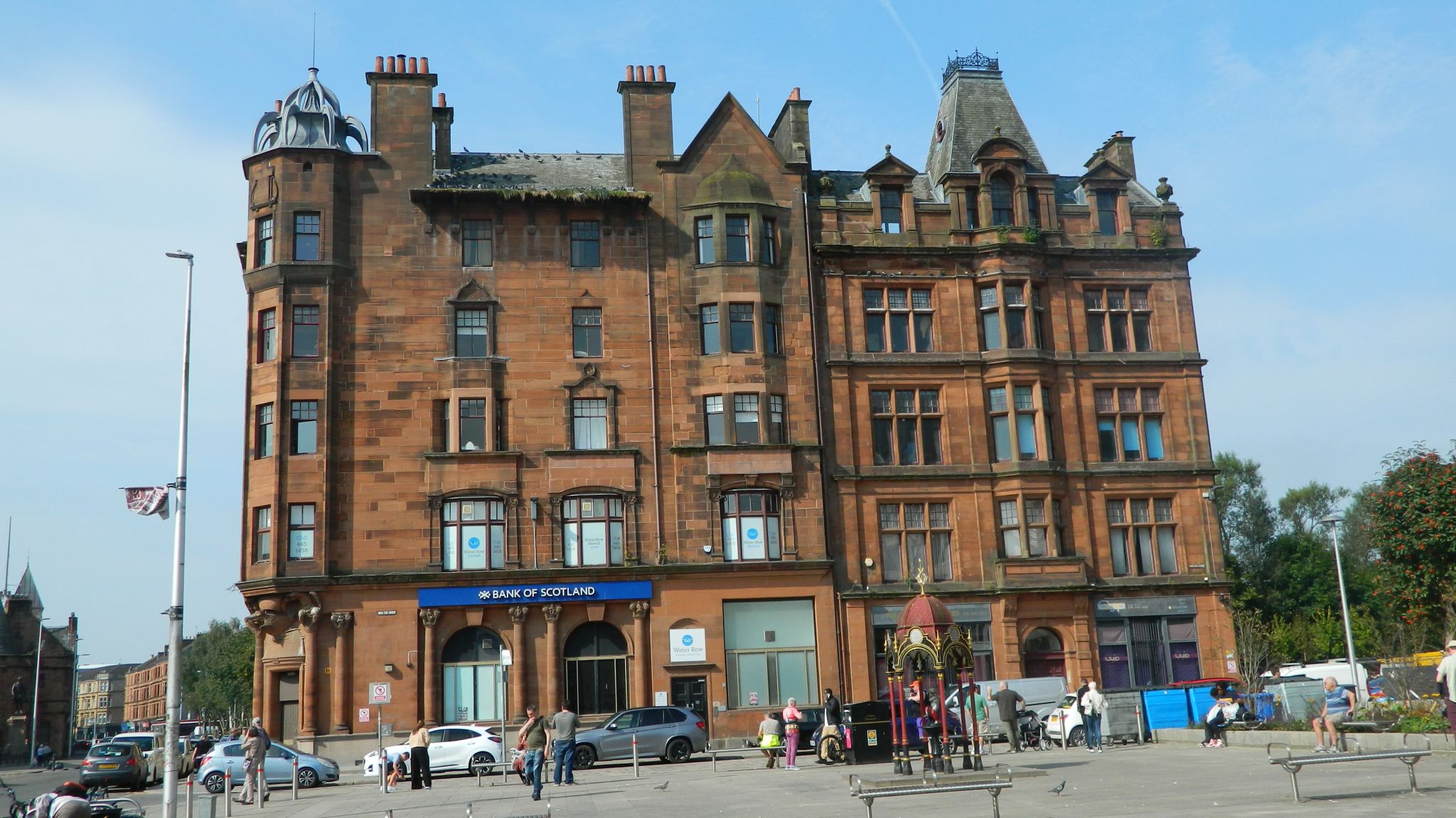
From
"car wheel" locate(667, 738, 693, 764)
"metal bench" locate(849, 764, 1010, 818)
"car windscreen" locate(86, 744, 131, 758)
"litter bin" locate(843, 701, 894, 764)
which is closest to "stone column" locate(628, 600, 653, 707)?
"car wheel" locate(667, 738, 693, 764)

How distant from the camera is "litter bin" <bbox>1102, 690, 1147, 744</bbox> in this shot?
35.4m

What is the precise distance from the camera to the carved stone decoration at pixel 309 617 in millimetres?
39219

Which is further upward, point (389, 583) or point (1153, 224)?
point (1153, 224)

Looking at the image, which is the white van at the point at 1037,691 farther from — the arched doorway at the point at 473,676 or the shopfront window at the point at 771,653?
the arched doorway at the point at 473,676

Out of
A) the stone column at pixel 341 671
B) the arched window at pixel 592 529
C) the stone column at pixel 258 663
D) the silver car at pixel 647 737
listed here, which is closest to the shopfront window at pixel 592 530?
the arched window at pixel 592 529

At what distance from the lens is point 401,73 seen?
44094 mm

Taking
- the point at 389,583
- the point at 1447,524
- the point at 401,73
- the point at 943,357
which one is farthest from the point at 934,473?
the point at 401,73

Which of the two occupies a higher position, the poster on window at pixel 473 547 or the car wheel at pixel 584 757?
the poster on window at pixel 473 547

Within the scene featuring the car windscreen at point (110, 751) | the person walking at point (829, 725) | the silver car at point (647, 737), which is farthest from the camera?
the car windscreen at point (110, 751)

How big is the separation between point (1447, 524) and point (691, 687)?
24021mm

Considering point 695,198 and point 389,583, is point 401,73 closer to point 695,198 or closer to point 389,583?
point 695,198

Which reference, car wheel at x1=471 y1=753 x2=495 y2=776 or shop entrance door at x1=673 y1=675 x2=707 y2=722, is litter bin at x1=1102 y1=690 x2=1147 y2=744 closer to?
shop entrance door at x1=673 y1=675 x2=707 y2=722

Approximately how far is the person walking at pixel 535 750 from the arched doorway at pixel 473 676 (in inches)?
529

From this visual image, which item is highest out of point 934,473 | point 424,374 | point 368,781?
point 424,374
